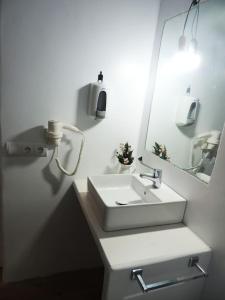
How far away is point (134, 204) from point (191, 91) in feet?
2.56

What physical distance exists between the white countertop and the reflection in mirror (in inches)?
13.7

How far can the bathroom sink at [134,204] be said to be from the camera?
1199 mm

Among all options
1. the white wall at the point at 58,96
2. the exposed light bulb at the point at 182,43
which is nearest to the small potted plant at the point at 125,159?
the white wall at the point at 58,96

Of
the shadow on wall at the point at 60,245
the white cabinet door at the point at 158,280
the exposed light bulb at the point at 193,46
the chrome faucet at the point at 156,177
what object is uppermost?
the exposed light bulb at the point at 193,46

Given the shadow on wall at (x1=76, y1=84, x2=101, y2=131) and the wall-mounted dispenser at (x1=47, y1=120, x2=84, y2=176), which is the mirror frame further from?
the wall-mounted dispenser at (x1=47, y1=120, x2=84, y2=176)

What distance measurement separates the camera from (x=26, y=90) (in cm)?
149

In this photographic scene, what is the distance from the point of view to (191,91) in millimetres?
1396

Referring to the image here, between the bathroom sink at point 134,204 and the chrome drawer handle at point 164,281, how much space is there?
255 millimetres

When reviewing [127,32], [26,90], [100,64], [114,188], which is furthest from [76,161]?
[127,32]

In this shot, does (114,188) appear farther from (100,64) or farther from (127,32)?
(127,32)

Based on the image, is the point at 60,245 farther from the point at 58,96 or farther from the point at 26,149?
the point at 58,96

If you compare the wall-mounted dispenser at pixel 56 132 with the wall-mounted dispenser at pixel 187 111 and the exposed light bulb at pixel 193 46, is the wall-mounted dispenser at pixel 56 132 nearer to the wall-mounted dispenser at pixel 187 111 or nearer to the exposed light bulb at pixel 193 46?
the wall-mounted dispenser at pixel 187 111

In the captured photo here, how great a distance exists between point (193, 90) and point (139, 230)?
0.90m

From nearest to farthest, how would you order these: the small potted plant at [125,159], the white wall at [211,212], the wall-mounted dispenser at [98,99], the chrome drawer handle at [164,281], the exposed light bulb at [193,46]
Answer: the chrome drawer handle at [164,281]
the white wall at [211,212]
the exposed light bulb at [193,46]
the wall-mounted dispenser at [98,99]
the small potted plant at [125,159]
